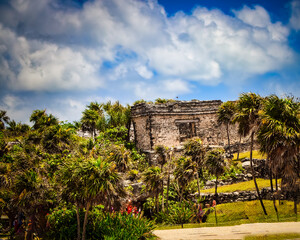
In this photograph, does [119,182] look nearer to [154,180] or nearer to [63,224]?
[63,224]

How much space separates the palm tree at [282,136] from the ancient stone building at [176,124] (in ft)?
40.8

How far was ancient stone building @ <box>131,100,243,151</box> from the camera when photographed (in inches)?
949

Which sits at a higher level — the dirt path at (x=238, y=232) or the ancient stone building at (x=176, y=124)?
the ancient stone building at (x=176, y=124)

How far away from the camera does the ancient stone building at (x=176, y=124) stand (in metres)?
24.1

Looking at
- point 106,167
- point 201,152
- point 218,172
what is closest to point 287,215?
point 218,172

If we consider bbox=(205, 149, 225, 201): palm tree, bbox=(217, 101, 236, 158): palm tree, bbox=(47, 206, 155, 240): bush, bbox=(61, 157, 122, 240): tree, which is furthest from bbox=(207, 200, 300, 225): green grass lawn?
bbox=(217, 101, 236, 158): palm tree

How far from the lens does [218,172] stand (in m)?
15.7

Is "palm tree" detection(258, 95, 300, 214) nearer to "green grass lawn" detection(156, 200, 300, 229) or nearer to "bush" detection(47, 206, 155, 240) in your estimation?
"green grass lawn" detection(156, 200, 300, 229)

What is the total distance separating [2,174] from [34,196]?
9.62 ft

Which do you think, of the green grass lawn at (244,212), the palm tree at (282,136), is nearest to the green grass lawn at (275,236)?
the green grass lawn at (244,212)

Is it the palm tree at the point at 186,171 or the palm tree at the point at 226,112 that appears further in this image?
the palm tree at the point at 226,112

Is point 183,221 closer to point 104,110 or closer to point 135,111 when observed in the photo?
point 135,111

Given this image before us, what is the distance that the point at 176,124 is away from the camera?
→ 24781 millimetres

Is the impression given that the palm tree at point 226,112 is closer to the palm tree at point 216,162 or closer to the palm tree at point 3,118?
the palm tree at point 216,162
